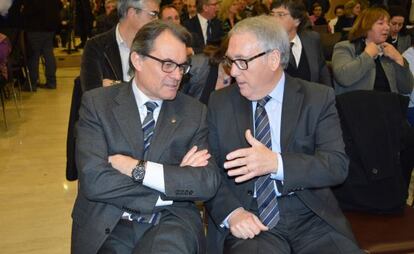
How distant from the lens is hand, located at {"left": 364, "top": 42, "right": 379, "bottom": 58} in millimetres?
3732

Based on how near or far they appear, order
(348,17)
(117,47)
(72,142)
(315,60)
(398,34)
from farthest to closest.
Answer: (348,17)
(398,34)
(315,60)
(117,47)
(72,142)

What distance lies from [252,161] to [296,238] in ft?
1.31

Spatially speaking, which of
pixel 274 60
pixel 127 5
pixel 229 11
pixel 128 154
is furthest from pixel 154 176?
pixel 229 11

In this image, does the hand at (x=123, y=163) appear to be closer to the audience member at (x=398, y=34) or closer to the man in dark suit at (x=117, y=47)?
the man in dark suit at (x=117, y=47)

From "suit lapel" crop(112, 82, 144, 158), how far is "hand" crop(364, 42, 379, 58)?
6.80ft

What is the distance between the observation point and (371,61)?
146 inches

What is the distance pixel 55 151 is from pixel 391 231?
3614 millimetres

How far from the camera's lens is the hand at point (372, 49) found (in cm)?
373

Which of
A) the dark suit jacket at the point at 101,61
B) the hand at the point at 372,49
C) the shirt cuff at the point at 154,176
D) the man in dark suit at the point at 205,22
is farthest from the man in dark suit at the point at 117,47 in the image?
the man in dark suit at the point at 205,22

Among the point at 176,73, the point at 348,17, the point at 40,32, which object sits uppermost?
the point at 176,73

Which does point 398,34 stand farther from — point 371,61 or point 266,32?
point 266,32

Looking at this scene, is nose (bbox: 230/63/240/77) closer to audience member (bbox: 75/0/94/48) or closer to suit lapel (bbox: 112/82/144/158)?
suit lapel (bbox: 112/82/144/158)

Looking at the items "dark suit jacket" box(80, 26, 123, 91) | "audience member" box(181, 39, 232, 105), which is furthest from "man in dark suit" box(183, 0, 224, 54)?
"audience member" box(181, 39, 232, 105)

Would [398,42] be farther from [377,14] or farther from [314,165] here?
[314,165]
